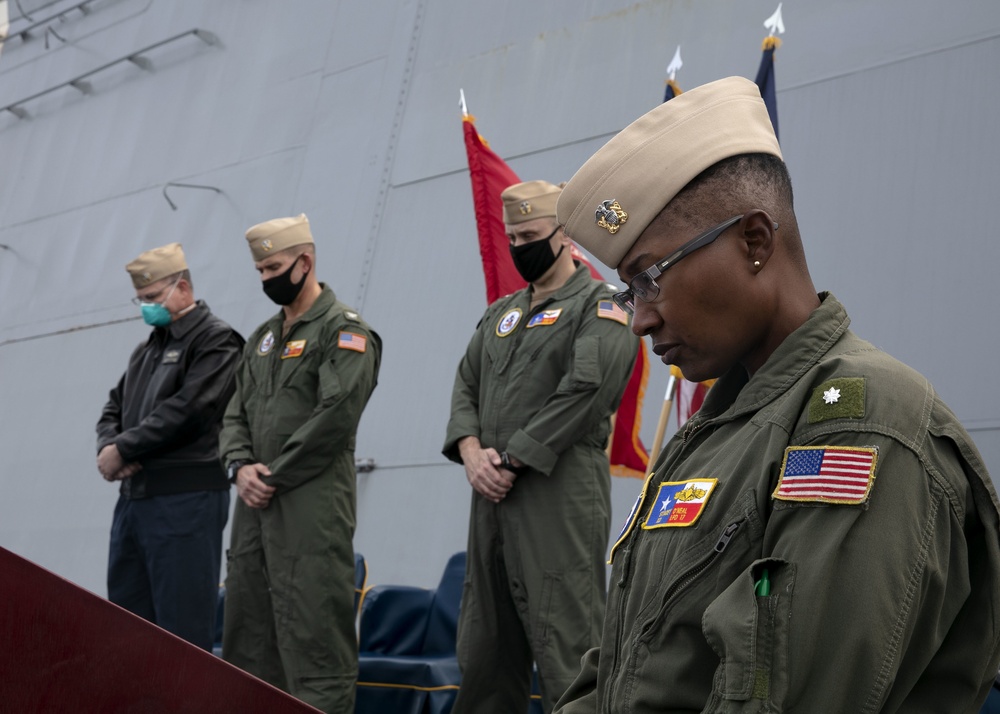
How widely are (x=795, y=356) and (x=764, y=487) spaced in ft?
0.55

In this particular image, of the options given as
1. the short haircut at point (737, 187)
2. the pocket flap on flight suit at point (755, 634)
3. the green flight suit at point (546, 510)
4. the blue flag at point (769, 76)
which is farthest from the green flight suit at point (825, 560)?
the blue flag at point (769, 76)

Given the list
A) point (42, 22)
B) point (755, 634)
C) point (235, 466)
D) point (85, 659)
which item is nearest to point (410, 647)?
point (235, 466)

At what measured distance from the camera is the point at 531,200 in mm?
3428

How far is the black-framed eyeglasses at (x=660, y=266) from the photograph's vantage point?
4.05ft

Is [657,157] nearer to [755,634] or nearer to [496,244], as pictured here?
[755,634]

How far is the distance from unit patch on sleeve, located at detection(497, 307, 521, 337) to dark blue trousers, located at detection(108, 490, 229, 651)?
1.20 meters

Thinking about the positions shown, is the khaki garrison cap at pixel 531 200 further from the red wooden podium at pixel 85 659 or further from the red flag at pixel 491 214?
the red wooden podium at pixel 85 659

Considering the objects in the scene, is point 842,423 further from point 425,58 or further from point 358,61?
point 358,61

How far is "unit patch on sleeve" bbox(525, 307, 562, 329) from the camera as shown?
11.0 feet

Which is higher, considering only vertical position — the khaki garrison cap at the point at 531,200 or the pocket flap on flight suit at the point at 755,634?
the khaki garrison cap at the point at 531,200

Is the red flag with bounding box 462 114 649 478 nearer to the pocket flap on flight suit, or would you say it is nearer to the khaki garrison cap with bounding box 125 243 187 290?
the khaki garrison cap with bounding box 125 243 187 290

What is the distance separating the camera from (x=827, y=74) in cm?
400

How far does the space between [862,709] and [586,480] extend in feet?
7.16

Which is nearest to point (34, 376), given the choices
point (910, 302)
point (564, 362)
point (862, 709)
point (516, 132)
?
point (516, 132)
